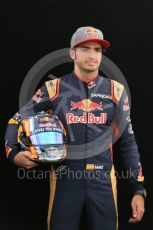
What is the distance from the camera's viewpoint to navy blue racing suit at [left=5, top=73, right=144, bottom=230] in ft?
6.03

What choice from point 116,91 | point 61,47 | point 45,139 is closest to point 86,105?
point 116,91

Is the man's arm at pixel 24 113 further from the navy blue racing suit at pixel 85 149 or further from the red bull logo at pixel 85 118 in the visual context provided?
the red bull logo at pixel 85 118

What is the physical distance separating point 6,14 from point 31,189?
1041 mm

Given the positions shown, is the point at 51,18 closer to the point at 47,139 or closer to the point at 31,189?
the point at 47,139

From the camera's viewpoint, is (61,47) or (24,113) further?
(61,47)

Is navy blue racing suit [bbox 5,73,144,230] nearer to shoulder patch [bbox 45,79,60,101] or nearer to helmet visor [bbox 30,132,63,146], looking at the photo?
shoulder patch [bbox 45,79,60,101]

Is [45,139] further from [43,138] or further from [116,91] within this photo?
[116,91]

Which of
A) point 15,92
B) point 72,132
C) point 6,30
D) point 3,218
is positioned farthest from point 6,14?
point 3,218

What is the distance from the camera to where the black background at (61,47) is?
2.23 meters

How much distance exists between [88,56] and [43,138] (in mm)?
444

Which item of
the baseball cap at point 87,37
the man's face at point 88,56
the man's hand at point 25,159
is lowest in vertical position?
the man's hand at point 25,159

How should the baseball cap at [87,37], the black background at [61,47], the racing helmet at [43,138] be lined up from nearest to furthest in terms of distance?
1. the racing helmet at [43,138]
2. the baseball cap at [87,37]
3. the black background at [61,47]

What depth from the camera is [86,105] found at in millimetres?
1871

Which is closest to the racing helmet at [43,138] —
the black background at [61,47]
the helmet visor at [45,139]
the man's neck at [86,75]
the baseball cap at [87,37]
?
the helmet visor at [45,139]
